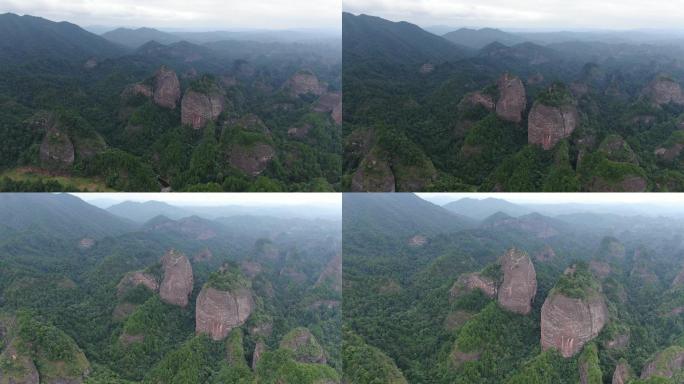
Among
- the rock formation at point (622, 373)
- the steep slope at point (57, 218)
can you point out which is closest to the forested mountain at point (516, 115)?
the rock formation at point (622, 373)

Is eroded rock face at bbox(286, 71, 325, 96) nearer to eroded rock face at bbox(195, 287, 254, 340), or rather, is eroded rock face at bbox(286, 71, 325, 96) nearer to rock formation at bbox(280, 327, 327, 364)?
eroded rock face at bbox(195, 287, 254, 340)

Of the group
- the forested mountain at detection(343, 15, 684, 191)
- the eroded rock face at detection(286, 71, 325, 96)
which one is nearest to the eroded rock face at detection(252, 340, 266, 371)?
the forested mountain at detection(343, 15, 684, 191)

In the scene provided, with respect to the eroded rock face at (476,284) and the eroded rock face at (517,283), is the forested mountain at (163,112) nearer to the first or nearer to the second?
the eroded rock face at (476,284)

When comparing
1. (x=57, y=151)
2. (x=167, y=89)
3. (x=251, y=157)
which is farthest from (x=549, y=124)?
(x=57, y=151)

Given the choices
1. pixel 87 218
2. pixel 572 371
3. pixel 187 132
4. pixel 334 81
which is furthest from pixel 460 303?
pixel 87 218

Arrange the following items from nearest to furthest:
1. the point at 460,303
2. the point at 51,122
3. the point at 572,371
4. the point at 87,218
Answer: the point at 51,122 < the point at 572,371 < the point at 460,303 < the point at 87,218

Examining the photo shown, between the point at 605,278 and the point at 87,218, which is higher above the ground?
the point at 87,218

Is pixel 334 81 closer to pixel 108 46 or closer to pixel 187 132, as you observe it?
pixel 187 132
